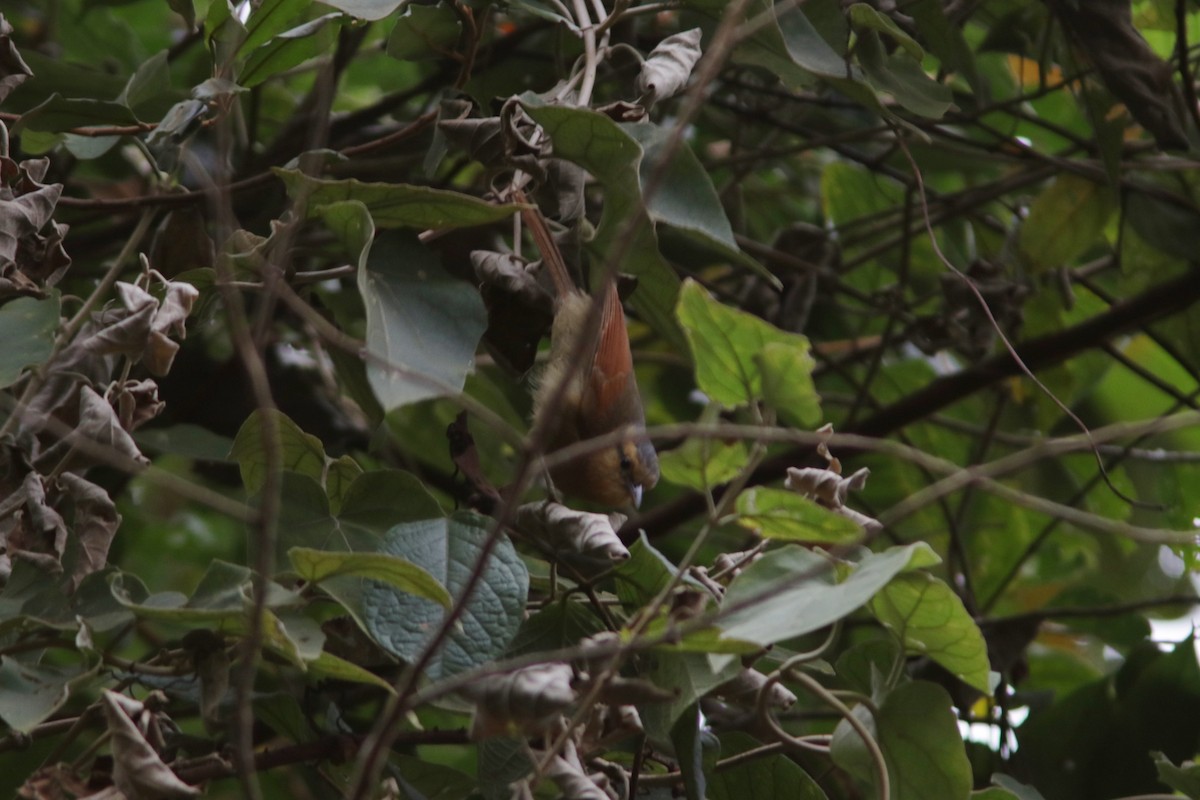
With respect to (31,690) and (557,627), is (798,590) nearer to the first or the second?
(557,627)

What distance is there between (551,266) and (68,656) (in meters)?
1.53

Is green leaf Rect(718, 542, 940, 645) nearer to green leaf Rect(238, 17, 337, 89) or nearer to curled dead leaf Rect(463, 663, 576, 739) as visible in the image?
curled dead leaf Rect(463, 663, 576, 739)

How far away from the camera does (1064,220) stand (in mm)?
1888

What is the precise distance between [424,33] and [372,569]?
764 millimetres

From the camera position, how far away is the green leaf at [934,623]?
3.08ft

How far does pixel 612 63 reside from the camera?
5.53ft

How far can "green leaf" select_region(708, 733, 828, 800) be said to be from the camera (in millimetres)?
1122

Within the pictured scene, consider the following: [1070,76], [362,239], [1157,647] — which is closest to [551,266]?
[362,239]

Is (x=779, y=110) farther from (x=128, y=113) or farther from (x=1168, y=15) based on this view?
(x=128, y=113)

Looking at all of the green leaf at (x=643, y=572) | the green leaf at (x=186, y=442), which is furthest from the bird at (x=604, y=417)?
the green leaf at (x=643, y=572)

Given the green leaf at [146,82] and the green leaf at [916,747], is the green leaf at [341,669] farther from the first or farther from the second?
the green leaf at [146,82]

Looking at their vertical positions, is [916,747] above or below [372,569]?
below

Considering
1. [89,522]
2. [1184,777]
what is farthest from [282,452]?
[1184,777]

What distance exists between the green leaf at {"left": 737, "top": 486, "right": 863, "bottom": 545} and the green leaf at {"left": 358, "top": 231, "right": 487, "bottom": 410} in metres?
0.25
